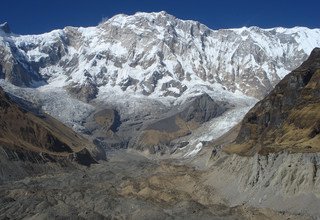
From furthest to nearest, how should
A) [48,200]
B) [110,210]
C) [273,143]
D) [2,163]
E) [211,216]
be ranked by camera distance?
[2,163] → [273,143] → [48,200] → [110,210] → [211,216]

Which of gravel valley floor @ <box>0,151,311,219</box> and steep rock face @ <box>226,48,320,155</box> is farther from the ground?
steep rock face @ <box>226,48,320,155</box>

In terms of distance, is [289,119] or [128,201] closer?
[128,201]

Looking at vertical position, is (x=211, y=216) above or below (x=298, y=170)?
below

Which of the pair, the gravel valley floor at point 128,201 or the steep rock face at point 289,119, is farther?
the steep rock face at point 289,119

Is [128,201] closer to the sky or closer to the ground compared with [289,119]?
closer to the ground

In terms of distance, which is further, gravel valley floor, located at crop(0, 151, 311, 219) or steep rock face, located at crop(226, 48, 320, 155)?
steep rock face, located at crop(226, 48, 320, 155)

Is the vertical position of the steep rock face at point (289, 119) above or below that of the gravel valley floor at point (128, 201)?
above

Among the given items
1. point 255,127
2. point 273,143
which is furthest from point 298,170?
point 255,127

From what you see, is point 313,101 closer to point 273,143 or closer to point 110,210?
point 273,143
